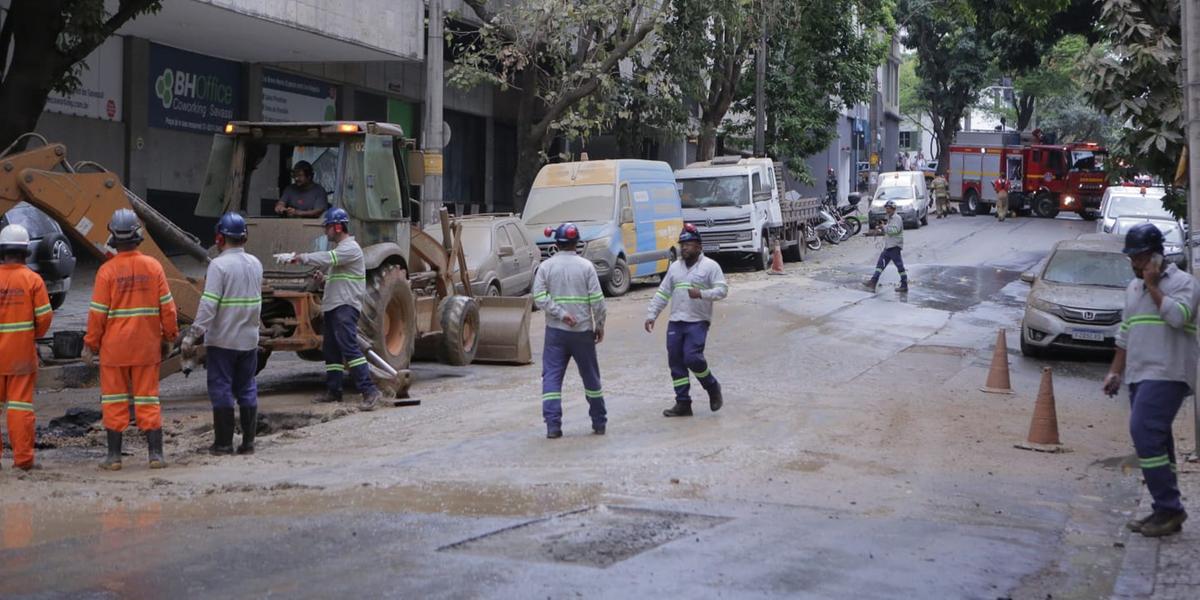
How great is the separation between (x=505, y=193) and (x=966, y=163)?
19743mm

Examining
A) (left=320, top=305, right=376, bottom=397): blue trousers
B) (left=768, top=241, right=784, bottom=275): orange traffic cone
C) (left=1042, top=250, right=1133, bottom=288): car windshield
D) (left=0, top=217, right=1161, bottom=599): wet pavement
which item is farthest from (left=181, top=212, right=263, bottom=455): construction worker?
(left=768, top=241, right=784, bottom=275): orange traffic cone

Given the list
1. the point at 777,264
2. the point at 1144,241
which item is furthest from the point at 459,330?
the point at 777,264

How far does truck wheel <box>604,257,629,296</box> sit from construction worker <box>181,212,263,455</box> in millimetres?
13717

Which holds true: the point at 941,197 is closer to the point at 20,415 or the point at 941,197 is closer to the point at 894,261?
the point at 894,261

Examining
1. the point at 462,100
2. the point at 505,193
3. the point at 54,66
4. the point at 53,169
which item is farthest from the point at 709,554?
the point at 505,193

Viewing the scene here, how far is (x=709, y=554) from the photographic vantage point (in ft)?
22.3

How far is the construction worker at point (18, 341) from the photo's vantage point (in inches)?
350

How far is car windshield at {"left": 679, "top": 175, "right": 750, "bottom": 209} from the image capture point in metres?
28.7

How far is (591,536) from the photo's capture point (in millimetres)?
7168

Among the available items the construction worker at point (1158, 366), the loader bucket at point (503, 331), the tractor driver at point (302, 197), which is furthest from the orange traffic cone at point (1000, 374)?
the tractor driver at point (302, 197)

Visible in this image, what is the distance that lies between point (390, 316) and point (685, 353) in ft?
11.7

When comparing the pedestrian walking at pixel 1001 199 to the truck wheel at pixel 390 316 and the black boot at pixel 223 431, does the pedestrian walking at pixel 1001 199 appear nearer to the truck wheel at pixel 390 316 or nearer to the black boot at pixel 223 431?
the truck wheel at pixel 390 316

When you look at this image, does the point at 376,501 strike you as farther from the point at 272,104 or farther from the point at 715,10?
the point at 715,10

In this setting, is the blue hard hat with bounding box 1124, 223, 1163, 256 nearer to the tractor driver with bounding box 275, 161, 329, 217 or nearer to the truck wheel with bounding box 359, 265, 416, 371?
the truck wheel with bounding box 359, 265, 416, 371
